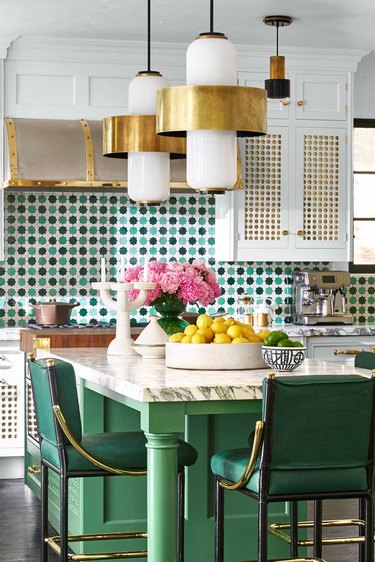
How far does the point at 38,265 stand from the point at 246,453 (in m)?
3.71

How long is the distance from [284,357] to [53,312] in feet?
9.43

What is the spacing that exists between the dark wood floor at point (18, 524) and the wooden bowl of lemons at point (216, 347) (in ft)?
4.20

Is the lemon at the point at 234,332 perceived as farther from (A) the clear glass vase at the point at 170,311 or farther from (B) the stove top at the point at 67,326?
(B) the stove top at the point at 67,326

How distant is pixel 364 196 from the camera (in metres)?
7.44

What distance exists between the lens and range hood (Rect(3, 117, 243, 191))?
6.30 m

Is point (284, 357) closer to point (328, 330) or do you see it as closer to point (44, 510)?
point (44, 510)

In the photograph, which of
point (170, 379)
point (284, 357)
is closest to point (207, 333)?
point (284, 357)

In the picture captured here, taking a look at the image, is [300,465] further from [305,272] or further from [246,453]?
[305,272]

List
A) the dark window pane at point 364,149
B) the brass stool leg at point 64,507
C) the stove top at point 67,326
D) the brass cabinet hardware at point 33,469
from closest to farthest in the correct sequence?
the brass stool leg at point 64,507
the brass cabinet hardware at point 33,469
the stove top at point 67,326
the dark window pane at point 364,149

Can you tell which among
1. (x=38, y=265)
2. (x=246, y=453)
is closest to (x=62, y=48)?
(x=38, y=265)

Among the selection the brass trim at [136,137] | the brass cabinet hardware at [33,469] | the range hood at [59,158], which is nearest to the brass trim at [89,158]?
the range hood at [59,158]

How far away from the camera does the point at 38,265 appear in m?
6.87

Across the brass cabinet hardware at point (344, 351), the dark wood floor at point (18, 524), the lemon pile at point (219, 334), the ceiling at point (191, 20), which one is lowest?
the dark wood floor at point (18, 524)

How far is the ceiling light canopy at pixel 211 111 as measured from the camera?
3.50 m
